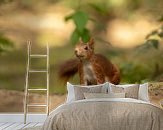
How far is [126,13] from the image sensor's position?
18.4 ft

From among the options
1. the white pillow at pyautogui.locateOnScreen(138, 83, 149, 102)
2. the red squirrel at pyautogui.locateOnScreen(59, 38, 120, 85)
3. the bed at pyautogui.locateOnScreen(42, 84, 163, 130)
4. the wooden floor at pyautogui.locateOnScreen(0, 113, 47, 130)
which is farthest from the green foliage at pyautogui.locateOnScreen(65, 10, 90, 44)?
the wooden floor at pyautogui.locateOnScreen(0, 113, 47, 130)

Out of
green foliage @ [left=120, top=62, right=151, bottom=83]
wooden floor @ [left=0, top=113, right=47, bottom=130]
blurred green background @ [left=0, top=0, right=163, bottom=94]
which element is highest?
blurred green background @ [left=0, top=0, right=163, bottom=94]

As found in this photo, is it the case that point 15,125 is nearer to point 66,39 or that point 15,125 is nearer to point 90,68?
point 90,68

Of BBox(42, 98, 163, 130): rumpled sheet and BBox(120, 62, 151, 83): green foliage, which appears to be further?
BBox(120, 62, 151, 83): green foliage

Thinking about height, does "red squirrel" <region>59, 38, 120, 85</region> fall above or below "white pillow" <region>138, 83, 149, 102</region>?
above

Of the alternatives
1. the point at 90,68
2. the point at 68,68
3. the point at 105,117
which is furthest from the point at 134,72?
the point at 105,117

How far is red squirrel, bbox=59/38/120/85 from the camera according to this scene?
5.43 metres

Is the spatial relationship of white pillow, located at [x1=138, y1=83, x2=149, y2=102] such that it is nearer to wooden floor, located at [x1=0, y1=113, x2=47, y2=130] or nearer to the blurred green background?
the blurred green background

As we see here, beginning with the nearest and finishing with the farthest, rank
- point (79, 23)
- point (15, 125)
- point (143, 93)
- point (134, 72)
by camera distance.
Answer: point (79, 23)
point (143, 93)
point (15, 125)
point (134, 72)

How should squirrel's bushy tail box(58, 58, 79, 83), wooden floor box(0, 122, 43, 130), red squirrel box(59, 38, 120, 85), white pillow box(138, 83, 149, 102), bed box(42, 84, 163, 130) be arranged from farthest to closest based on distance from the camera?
1. squirrel's bushy tail box(58, 58, 79, 83)
2. red squirrel box(59, 38, 120, 85)
3. wooden floor box(0, 122, 43, 130)
4. white pillow box(138, 83, 149, 102)
5. bed box(42, 84, 163, 130)

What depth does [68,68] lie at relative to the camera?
5.70m

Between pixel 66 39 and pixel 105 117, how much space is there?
249 cm

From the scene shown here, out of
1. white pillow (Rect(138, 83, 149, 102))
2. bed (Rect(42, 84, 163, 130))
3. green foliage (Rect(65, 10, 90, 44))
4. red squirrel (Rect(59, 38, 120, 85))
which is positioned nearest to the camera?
green foliage (Rect(65, 10, 90, 44))

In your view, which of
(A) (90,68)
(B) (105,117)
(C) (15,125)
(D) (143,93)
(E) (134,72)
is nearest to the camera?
(B) (105,117)
